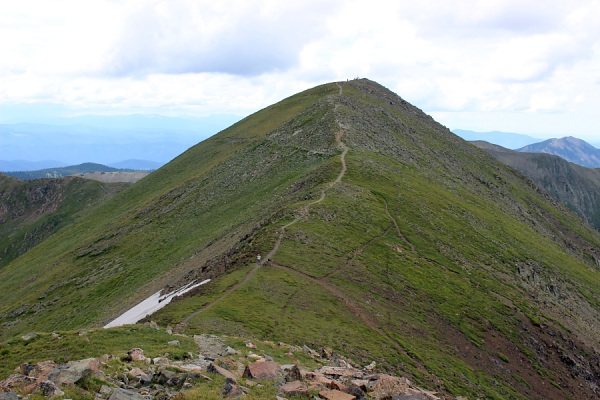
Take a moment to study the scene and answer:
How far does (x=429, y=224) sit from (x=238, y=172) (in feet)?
146

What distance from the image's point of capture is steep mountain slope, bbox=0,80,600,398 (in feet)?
111

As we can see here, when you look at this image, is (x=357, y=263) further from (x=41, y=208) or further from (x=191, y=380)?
(x=41, y=208)

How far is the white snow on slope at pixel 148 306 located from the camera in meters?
39.0

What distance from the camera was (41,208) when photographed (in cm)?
18625

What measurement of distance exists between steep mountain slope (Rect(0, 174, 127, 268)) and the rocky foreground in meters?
156

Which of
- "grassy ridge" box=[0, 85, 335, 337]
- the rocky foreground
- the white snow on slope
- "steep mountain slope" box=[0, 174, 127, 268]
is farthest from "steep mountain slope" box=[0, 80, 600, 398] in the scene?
"steep mountain slope" box=[0, 174, 127, 268]

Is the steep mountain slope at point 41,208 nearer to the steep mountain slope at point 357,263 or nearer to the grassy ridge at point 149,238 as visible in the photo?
the grassy ridge at point 149,238

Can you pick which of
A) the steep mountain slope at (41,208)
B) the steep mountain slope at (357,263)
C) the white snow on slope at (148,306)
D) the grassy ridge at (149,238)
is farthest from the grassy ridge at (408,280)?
the steep mountain slope at (41,208)

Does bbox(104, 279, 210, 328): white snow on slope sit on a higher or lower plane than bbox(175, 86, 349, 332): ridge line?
lower

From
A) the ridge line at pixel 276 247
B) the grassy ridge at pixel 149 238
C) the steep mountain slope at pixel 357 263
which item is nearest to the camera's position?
the ridge line at pixel 276 247

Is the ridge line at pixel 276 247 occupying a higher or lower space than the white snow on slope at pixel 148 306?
higher

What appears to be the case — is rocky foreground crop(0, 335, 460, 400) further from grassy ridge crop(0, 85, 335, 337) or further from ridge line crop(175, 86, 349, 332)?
grassy ridge crop(0, 85, 335, 337)

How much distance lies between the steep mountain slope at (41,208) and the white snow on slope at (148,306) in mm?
130961

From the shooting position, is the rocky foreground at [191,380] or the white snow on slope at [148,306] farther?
the white snow on slope at [148,306]
